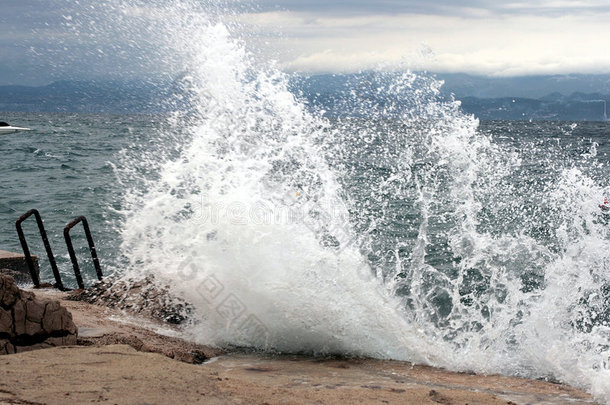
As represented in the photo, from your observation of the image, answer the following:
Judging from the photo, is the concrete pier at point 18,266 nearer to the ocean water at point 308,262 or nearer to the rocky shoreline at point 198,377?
the ocean water at point 308,262

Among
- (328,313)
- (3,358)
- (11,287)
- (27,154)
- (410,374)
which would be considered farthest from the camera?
(27,154)

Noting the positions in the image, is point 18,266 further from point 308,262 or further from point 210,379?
point 210,379

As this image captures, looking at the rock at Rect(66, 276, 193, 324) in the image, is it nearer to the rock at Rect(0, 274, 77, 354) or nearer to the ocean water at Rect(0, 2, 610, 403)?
the ocean water at Rect(0, 2, 610, 403)

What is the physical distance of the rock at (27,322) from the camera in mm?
4648

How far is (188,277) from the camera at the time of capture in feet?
24.8

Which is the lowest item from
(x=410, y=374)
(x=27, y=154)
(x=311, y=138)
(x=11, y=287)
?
(x=410, y=374)

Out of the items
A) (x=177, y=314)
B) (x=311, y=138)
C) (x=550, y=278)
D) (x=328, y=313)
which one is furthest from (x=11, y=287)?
(x=550, y=278)

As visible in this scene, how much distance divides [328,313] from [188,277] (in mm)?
1815

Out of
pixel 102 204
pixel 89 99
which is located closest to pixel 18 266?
pixel 102 204

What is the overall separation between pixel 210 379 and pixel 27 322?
4.74 ft

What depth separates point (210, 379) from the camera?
15.3 feet

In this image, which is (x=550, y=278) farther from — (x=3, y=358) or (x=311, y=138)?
(x=3, y=358)

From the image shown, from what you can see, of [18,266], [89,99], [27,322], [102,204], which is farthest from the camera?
[89,99]

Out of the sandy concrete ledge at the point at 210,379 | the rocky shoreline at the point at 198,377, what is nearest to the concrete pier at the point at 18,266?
the rocky shoreline at the point at 198,377
